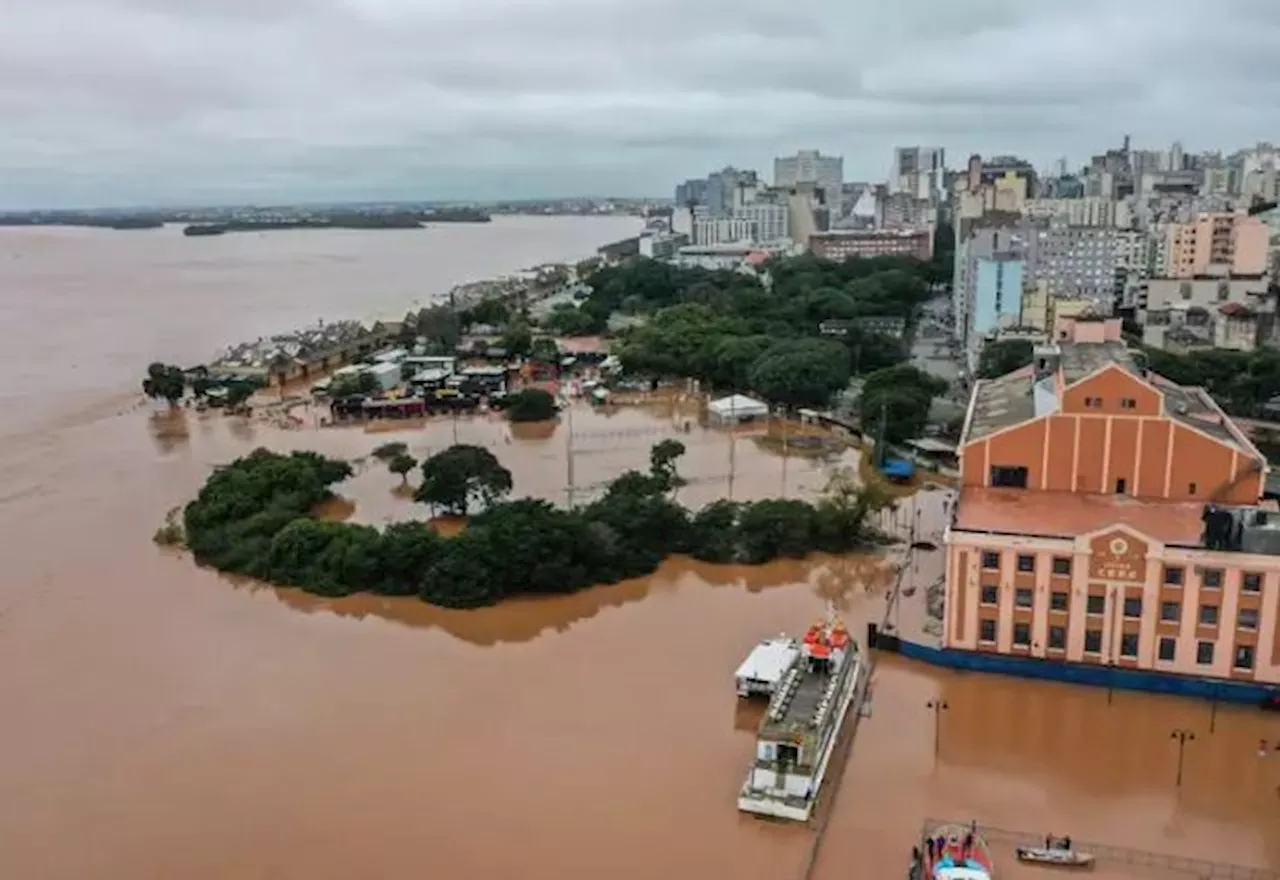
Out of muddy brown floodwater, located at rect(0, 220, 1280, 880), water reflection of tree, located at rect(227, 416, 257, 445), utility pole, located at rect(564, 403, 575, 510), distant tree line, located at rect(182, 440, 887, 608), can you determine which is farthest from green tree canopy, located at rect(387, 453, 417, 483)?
water reflection of tree, located at rect(227, 416, 257, 445)

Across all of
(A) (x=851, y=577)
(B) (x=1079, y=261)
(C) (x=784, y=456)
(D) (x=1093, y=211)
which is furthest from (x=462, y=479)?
(D) (x=1093, y=211)

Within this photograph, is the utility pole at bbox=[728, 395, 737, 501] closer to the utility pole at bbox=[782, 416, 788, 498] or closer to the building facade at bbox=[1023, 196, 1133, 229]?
the utility pole at bbox=[782, 416, 788, 498]

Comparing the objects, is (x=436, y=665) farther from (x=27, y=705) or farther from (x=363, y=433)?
(x=363, y=433)

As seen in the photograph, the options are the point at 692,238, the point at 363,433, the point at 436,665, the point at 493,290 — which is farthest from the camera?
the point at 692,238

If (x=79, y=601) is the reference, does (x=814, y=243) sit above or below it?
above

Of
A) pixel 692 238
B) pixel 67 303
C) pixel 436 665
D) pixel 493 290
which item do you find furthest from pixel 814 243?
pixel 436 665

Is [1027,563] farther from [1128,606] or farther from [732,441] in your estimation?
[732,441]
